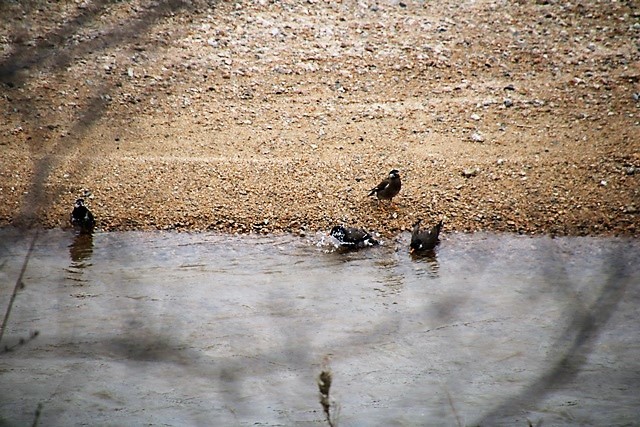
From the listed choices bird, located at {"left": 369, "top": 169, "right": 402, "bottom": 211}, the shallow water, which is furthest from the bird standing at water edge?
the shallow water

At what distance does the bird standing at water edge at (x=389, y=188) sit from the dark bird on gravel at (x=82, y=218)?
2.68 m

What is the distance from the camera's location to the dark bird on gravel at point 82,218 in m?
7.46

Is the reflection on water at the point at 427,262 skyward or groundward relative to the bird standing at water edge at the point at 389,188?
groundward

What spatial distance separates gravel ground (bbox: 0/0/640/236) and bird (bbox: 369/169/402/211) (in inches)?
5.7

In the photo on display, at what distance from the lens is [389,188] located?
756 centimetres

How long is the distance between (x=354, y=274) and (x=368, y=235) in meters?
0.47

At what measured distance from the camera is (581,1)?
1039cm

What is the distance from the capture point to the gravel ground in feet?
25.6

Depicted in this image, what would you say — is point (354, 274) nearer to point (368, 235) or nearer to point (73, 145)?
point (368, 235)

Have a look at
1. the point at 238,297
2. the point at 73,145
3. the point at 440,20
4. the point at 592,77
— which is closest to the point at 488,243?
the point at 238,297

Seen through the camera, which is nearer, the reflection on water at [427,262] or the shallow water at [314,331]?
the shallow water at [314,331]

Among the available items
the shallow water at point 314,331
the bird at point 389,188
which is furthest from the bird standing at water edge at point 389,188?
the shallow water at point 314,331

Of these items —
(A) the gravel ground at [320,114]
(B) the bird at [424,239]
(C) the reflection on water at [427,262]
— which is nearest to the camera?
(C) the reflection on water at [427,262]

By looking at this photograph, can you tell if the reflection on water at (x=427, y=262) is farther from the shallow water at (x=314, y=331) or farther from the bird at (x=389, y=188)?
the bird at (x=389, y=188)
